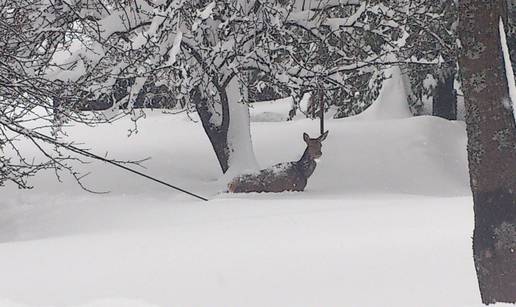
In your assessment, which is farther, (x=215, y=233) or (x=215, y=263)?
(x=215, y=233)

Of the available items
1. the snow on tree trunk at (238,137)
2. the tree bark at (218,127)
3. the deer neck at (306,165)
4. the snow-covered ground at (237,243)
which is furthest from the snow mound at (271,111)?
the deer neck at (306,165)

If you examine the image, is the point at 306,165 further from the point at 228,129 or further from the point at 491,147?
the point at 491,147

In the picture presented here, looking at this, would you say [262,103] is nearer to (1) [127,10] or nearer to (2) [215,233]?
(1) [127,10]

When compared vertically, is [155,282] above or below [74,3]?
below

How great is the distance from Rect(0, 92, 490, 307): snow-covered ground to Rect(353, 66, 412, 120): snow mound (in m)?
4.90

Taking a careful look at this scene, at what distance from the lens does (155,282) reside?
5570 millimetres

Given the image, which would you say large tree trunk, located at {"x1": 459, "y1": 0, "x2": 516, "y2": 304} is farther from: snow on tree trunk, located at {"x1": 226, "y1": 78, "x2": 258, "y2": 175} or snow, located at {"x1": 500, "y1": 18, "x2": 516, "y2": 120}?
snow on tree trunk, located at {"x1": 226, "y1": 78, "x2": 258, "y2": 175}

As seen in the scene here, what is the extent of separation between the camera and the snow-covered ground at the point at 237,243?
535 centimetres

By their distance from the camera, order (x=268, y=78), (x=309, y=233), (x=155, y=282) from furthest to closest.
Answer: (x=268, y=78) → (x=309, y=233) → (x=155, y=282)

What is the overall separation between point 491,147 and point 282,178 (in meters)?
6.94

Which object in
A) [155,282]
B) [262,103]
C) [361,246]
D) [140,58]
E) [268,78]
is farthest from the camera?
[262,103]

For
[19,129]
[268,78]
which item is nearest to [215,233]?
[19,129]

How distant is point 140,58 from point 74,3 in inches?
67.0

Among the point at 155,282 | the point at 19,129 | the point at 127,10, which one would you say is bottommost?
the point at 155,282
